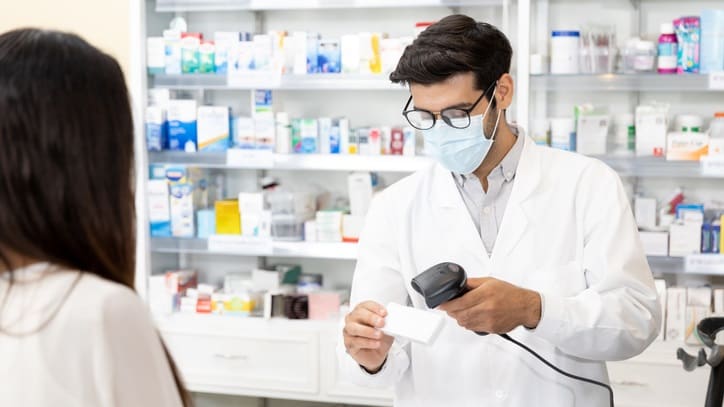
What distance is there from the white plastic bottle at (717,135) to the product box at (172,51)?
212 cm

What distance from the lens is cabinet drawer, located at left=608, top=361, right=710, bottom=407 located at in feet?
10.3

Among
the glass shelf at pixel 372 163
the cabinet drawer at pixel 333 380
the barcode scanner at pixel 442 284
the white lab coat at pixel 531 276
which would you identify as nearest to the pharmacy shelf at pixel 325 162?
the glass shelf at pixel 372 163

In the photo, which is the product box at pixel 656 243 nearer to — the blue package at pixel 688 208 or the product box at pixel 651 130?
the blue package at pixel 688 208

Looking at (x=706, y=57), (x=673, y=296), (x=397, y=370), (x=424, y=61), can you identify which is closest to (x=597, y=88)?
(x=706, y=57)

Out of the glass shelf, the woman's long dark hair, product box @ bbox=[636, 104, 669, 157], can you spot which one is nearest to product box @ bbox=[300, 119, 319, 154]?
the glass shelf

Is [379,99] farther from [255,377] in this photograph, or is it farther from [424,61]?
[424,61]

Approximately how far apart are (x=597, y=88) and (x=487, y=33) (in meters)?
1.37

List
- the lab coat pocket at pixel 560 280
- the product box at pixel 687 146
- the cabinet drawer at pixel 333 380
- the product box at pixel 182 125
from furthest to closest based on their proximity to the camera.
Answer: the product box at pixel 182 125, the cabinet drawer at pixel 333 380, the product box at pixel 687 146, the lab coat pocket at pixel 560 280

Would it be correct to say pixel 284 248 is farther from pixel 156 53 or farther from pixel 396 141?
pixel 156 53

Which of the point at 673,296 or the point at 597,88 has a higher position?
the point at 597,88

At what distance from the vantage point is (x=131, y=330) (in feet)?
3.20

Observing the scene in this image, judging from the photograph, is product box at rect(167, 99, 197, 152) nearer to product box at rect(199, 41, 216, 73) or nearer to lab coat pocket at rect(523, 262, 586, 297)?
product box at rect(199, 41, 216, 73)

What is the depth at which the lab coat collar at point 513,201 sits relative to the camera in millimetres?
2018

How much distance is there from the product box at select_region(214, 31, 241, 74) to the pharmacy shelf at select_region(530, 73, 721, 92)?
121cm
